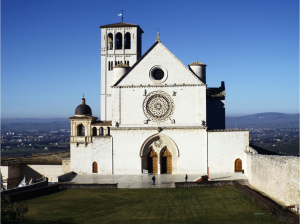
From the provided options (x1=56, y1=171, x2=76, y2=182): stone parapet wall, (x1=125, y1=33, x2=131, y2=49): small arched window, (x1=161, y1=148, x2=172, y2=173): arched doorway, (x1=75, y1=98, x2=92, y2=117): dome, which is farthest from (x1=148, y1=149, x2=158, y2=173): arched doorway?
(x1=125, y1=33, x2=131, y2=49): small arched window

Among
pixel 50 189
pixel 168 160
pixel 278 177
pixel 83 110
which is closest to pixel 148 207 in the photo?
pixel 278 177

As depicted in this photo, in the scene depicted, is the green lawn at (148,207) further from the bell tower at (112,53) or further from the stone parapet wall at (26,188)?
the bell tower at (112,53)

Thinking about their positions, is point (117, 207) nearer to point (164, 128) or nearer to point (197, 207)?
point (197, 207)

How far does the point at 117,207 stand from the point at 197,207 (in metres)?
5.61

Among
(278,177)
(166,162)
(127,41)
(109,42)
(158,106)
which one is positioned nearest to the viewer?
(278,177)

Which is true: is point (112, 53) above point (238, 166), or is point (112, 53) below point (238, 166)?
above

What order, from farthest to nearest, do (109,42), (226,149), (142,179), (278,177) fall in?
(109,42) < (226,149) < (142,179) < (278,177)

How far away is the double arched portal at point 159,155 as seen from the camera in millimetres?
44250

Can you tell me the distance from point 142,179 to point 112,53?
22327 mm

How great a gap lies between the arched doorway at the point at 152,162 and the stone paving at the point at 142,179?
1.55 metres

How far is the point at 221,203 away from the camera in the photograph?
28.7 m

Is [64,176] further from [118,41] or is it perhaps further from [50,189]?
[118,41]

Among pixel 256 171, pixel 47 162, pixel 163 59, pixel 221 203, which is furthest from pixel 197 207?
pixel 47 162

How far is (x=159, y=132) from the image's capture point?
4422 cm
